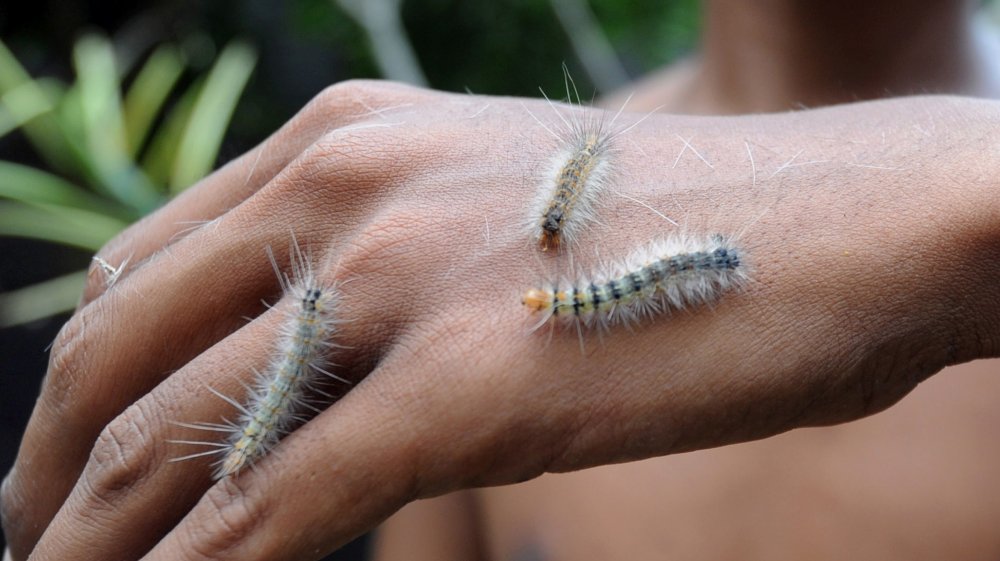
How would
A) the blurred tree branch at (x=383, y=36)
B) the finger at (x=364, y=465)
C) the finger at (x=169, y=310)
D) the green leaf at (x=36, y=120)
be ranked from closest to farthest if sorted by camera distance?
the finger at (x=364, y=465) → the finger at (x=169, y=310) → the green leaf at (x=36, y=120) → the blurred tree branch at (x=383, y=36)

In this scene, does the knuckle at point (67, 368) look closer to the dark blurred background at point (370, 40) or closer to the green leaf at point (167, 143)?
the green leaf at point (167, 143)

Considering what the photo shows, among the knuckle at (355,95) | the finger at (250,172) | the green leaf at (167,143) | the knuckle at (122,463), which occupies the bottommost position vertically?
the knuckle at (122,463)

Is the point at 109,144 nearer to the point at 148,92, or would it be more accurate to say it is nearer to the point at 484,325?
the point at 148,92

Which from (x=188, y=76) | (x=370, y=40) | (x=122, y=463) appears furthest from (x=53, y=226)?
(x=122, y=463)

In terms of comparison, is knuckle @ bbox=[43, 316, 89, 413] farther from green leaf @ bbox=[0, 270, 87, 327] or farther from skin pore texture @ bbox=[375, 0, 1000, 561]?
green leaf @ bbox=[0, 270, 87, 327]

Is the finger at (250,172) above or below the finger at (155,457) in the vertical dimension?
above

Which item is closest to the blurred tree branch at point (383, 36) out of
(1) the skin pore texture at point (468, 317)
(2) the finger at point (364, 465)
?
(1) the skin pore texture at point (468, 317)
